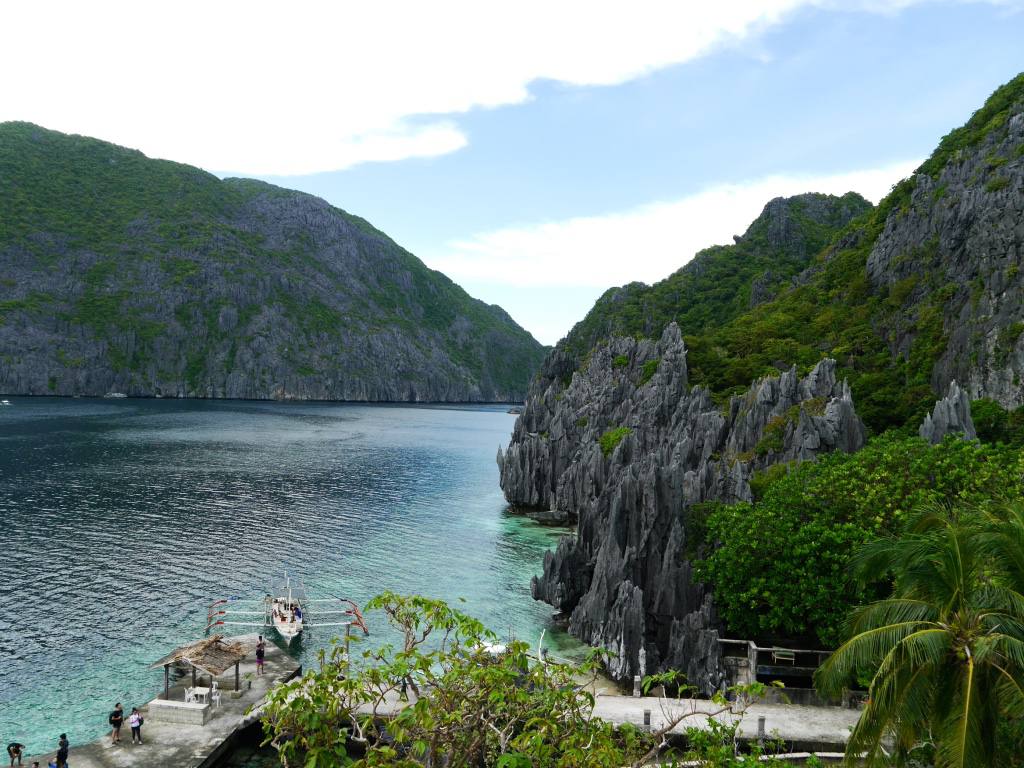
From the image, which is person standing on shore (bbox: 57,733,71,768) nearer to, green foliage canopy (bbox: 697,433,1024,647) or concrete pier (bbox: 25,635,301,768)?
Result: concrete pier (bbox: 25,635,301,768)

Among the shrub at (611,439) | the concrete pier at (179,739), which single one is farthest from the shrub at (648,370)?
the concrete pier at (179,739)

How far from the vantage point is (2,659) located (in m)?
38.9

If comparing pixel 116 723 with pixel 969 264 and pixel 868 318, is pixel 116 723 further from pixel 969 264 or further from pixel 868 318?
pixel 868 318

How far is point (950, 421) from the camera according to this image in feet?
154

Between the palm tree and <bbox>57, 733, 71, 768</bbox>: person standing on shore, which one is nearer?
the palm tree

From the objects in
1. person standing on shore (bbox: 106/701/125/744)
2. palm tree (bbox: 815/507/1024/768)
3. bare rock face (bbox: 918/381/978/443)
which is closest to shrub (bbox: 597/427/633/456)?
bare rock face (bbox: 918/381/978/443)

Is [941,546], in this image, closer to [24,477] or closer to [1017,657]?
[1017,657]

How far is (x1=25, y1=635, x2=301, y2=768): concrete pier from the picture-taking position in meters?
28.0

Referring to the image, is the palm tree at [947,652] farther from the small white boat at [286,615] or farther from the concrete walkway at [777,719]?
the small white boat at [286,615]

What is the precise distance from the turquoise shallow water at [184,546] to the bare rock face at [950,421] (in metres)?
27.9

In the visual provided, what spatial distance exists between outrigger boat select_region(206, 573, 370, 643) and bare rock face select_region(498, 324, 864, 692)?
13.8m

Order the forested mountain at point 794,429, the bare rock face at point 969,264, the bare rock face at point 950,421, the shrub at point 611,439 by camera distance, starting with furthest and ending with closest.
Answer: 1. the shrub at point 611,439
2. the bare rock face at point 969,264
3. the bare rock face at point 950,421
4. the forested mountain at point 794,429

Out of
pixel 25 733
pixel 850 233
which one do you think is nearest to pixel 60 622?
pixel 25 733

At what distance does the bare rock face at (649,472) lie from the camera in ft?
127
